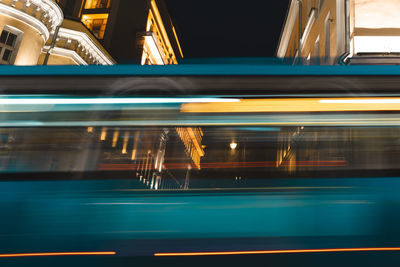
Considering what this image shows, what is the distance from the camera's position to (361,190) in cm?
372

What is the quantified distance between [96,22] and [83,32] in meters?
Result: 13.3

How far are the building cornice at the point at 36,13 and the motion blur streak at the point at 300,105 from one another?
1349 centimetres

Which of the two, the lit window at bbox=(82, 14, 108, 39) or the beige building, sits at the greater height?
the lit window at bbox=(82, 14, 108, 39)

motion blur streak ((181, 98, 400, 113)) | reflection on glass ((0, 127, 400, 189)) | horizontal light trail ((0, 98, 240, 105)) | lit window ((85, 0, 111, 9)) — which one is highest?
lit window ((85, 0, 111, 9))

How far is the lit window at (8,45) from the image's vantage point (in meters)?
14.4

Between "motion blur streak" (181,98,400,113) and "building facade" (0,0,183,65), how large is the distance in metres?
13.5

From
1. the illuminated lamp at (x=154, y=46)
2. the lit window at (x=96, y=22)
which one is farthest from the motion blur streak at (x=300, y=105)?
the lit window at (x=96, y=22)

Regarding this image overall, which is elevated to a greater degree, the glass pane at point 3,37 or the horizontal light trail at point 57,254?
the glass pane at point 3,37

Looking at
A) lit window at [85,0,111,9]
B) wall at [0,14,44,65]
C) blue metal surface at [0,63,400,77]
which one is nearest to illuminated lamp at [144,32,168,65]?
lit window at [85,0,111,9]

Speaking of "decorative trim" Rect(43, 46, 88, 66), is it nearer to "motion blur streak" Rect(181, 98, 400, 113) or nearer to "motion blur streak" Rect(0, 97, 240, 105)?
"motion blur streak" Rect(0, 97, 240, 105)

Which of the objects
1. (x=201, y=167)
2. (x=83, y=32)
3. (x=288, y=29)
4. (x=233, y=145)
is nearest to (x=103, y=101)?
(x=201, y=167)

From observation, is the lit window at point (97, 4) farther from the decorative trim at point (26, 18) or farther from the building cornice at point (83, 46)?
the decorative trim at point (26, 18)

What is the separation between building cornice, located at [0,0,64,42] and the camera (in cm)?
1409

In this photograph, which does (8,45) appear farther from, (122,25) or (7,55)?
(122,25)
